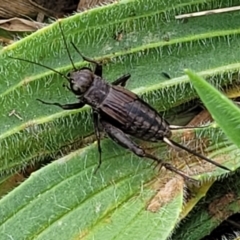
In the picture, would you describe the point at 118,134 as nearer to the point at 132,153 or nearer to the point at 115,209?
the point at 132,153

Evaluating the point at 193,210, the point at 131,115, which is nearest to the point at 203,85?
the point at 131,115

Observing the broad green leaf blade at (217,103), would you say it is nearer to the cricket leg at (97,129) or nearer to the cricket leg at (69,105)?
the cricket leg at (97,129)

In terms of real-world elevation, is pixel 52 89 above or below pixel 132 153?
above

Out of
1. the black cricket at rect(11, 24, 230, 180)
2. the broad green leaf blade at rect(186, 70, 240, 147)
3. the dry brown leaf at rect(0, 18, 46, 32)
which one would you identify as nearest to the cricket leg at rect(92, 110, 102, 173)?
the black cricket at rect(11, 24, 230, 180)

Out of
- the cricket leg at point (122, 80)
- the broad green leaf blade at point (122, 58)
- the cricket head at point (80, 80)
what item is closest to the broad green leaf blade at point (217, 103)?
the broad green leaf blade at point (122, 58)

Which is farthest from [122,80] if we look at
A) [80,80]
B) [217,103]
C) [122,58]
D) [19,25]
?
[217,103]

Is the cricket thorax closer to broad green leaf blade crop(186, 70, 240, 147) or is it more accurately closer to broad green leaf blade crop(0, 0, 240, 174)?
broad green leaf blade crop(0, 0, 240, 174)
